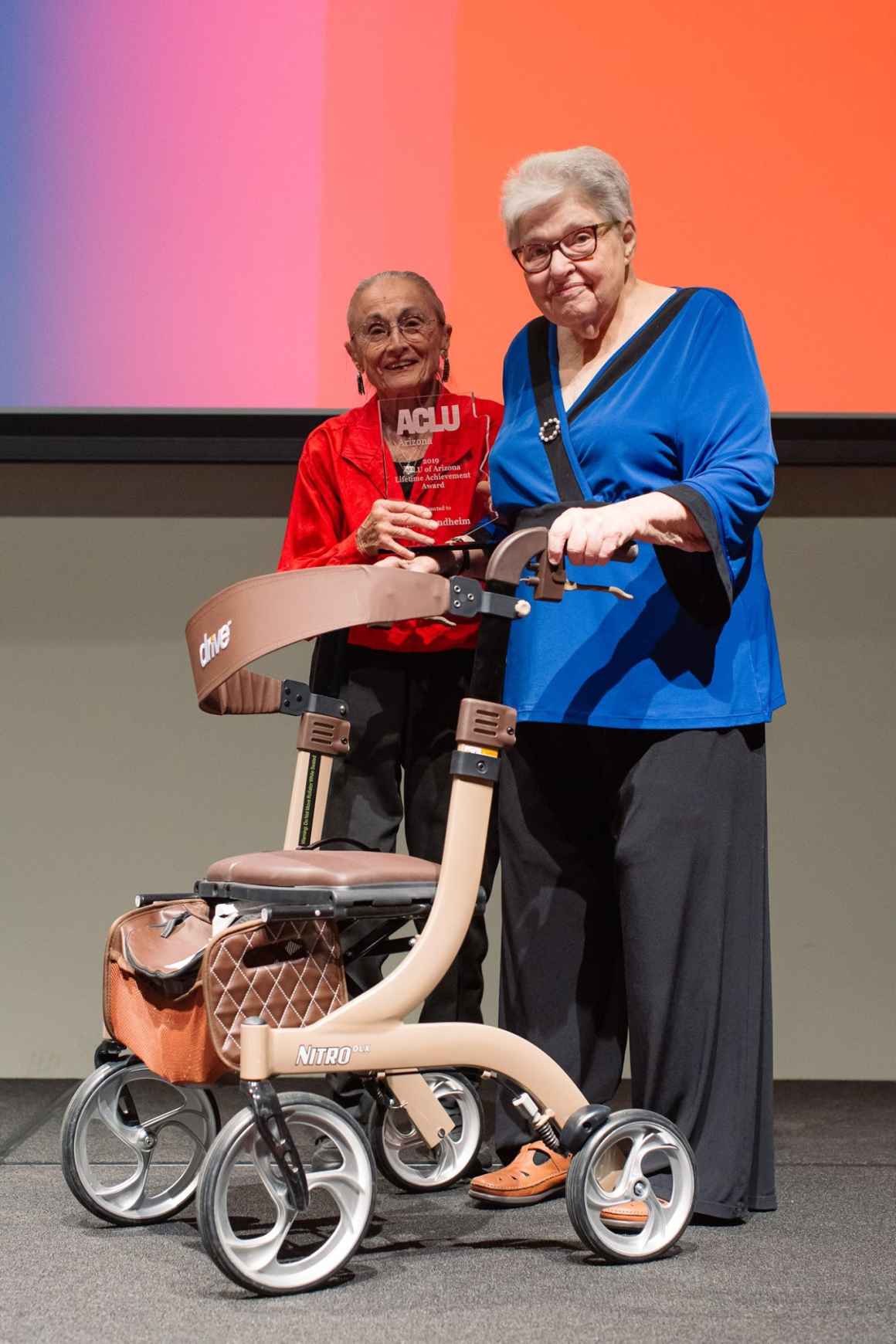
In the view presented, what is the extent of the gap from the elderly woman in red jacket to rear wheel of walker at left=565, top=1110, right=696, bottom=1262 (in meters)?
0.59

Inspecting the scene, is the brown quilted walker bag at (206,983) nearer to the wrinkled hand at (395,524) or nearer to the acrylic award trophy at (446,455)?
the wrinkled hand at (395,524)

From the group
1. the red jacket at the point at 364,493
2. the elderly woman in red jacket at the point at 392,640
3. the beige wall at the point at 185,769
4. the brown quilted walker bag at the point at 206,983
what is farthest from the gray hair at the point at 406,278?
the brown quilted walker bag at the point at 206,983

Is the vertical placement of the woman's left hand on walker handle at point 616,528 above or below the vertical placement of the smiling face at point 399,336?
below

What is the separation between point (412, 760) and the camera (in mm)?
2533

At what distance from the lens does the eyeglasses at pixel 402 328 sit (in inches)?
97.0

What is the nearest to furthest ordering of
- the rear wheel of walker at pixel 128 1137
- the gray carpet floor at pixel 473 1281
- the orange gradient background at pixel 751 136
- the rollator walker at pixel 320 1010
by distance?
the gray carpet floor at pixel 473 1281 → the rollator walker at pixel 320 1010 → the rear wheel of walker at pixel 128 1137 → the orange gradient background at pixel 751 136

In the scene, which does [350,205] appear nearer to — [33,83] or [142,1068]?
[33,83]

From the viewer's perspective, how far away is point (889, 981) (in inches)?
133

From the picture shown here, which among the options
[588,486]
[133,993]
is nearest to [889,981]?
[588,486]

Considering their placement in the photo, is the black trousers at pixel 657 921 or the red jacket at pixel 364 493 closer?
the black trousers at pixel 657 921

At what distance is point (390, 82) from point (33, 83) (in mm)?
693

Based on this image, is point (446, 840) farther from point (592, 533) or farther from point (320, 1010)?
point (592, 533)

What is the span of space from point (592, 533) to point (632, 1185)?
77cm

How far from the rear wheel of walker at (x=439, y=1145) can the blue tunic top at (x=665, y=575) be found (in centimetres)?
57
